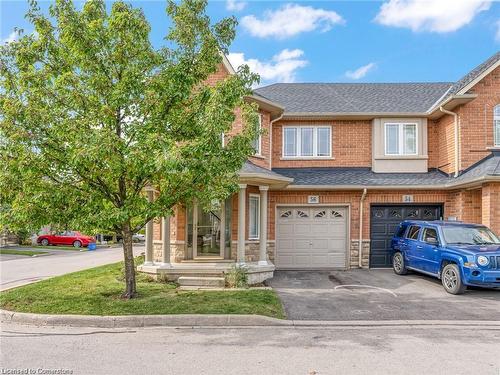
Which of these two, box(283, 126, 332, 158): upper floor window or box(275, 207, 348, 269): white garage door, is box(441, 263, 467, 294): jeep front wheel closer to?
box(275, 207, 348, 269): white garage door

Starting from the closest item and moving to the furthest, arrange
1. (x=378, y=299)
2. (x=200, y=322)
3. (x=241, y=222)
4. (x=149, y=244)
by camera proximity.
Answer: (x=200, y=322)
(x=378, y=299)
(x=241, y=222)
(x=149, y=244)

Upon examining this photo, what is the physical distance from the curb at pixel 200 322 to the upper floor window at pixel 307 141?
868 cm

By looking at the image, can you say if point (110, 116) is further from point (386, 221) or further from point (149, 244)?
point (386, 221)

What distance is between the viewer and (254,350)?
576 centimetres

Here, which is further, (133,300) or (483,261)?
(483,261)

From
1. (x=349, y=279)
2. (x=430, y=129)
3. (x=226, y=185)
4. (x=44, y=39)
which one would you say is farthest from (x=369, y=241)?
(x=44, y=39)

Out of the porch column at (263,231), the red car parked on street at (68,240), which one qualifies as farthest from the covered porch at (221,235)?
the red car parked on street at (68,240)

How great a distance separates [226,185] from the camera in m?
8.55

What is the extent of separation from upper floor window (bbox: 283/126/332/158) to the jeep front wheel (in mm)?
6477

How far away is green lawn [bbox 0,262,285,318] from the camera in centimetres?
758

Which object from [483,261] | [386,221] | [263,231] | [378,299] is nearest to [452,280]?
[483,261]

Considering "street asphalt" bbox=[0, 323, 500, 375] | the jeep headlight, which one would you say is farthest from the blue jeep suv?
"street asphalt" bbox=[0, 323, 500, 375]

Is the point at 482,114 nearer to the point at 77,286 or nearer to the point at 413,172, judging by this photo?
the point at 413,172

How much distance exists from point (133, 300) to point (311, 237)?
25.2ft
